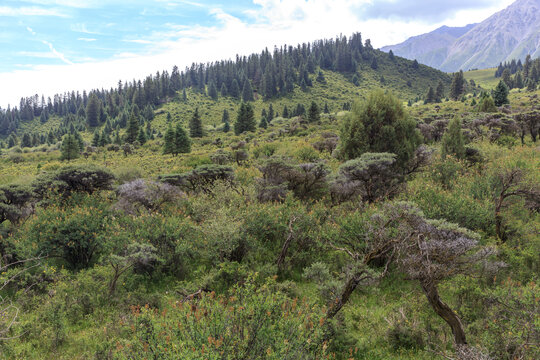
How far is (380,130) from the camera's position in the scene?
18.5m

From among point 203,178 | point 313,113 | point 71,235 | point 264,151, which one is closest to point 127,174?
point 203,178

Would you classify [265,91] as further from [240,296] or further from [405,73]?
[240,296]

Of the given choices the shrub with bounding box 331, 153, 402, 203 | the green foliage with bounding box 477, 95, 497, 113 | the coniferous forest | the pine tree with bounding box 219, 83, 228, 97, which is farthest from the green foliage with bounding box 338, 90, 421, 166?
the pine tree with bounding box 219, 83, 228, 97

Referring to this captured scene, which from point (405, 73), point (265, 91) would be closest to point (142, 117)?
point (265, 91)

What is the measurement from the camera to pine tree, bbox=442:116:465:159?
63.3 feet

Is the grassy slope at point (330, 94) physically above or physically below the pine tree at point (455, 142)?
above

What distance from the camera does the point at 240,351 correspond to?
468cm

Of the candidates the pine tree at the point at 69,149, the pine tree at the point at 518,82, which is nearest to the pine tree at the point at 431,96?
the pine tree at the point at 518,82

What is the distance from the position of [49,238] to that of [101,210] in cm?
226

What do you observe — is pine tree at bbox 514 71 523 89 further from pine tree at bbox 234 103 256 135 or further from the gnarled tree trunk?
the gnarled tree trunk

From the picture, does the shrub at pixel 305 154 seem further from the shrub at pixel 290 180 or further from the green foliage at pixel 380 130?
the shrub at pixel 290 180

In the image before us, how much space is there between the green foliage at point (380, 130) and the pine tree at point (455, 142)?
6.88 ft

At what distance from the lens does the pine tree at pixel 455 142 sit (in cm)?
1930

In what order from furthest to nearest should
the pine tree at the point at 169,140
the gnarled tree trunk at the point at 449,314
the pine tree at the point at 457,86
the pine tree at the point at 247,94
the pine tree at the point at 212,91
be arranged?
the pine tree at the point at 212,91, the pine tree at the point at 247,94, the pine tree at the point at 457,86, the pine tree at the point at 169,140, the gnarled tree trunk at the point at 449,314
